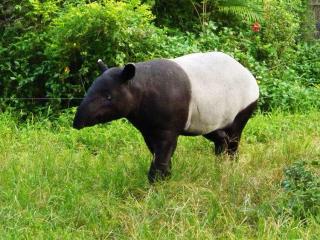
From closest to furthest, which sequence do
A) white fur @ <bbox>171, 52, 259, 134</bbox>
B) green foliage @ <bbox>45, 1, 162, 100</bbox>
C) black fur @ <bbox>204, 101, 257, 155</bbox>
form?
white fur @ <bbox>171, 52, 259, 134</bbox>, black fur @ <bbox>204, 101, 257, 155</bbox>, green foliage @ <bbox>45, 1, 162, 100</bbox>

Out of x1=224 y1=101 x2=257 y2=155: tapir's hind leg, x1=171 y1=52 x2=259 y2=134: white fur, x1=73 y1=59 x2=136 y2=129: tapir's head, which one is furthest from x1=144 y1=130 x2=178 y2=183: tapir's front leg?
x1=224 y1=101 x2=257 y2=155: tapir's hind leg

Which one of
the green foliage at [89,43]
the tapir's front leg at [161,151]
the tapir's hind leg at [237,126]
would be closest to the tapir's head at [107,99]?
the tapir's front leg at [161,151]

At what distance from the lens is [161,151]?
5562mm

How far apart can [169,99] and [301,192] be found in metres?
1.26

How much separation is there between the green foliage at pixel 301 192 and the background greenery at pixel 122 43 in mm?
3579

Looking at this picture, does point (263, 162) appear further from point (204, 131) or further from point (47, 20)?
point (47, 20)

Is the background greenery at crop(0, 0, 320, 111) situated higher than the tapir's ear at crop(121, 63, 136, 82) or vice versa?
the tapir's ear at crop(121, 63, 136, 82)

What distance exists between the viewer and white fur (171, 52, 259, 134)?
5746 mm

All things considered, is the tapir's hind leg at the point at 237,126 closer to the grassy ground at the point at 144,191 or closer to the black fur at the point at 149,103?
the grassy ground at the point at 144,191

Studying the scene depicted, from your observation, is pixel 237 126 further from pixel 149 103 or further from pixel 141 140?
pixel 141 140

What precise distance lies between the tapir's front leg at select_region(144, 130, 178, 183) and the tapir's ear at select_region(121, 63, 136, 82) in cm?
53

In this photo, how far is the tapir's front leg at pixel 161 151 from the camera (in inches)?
218

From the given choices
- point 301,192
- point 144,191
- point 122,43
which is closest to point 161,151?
point 144,191

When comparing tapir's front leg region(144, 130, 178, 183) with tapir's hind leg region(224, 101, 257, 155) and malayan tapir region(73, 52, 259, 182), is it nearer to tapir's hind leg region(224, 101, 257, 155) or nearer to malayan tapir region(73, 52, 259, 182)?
malayan tapir region(73, 52, 259, 182)
